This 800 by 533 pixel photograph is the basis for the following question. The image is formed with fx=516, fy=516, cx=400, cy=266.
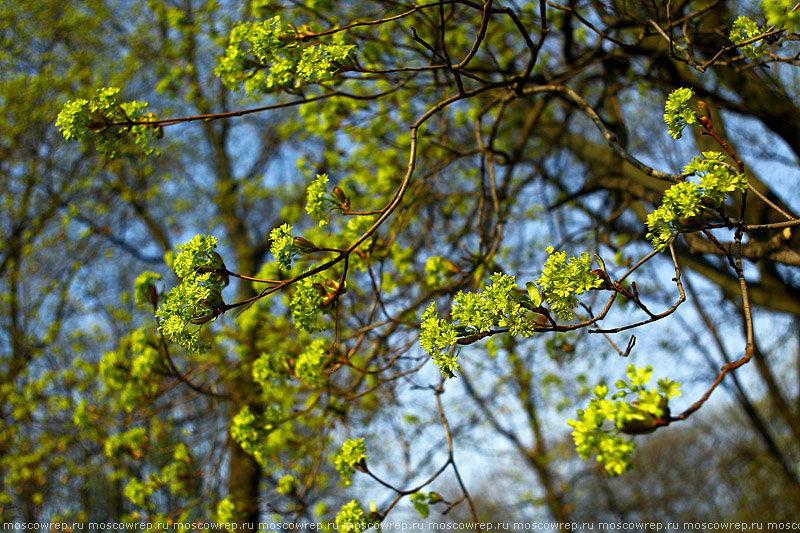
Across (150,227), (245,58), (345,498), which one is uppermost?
(150,227)

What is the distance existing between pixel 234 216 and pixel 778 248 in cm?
786

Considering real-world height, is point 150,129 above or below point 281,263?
above

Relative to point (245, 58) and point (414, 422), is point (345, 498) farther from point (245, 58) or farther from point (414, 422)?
point (245, 58)

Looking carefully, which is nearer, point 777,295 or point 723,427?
point 777,295

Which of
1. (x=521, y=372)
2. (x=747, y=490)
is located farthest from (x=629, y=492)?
(x=521, y=372)

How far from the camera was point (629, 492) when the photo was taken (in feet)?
60.0

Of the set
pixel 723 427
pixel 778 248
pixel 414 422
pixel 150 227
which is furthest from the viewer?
pixel 723 427

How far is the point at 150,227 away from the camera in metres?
8.28

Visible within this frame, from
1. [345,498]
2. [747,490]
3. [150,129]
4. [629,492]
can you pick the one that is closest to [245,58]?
[150,129]

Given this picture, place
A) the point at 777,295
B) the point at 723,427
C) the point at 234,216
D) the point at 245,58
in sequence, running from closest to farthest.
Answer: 1. the point at 245,58
2. the point at 777,295
3. the point at 234,216
4. the point at 723,427

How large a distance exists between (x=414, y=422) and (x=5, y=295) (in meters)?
6.15

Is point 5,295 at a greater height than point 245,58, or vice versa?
point 5,295

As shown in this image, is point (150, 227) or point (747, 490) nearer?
point (150, 227)

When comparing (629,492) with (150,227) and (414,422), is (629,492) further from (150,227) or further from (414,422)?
(150,227)
